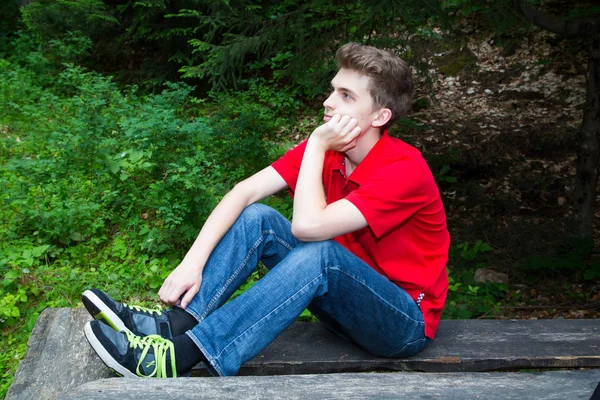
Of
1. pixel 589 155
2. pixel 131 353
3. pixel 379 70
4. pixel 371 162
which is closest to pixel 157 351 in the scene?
pixel 131 353

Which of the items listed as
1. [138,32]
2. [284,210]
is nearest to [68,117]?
[138,32]

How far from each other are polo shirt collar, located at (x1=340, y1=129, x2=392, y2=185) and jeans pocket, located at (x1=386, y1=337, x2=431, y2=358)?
732mm

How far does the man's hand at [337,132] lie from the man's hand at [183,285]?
2.57 feet

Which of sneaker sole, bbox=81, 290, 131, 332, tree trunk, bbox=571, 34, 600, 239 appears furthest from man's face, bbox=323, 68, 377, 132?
tree trunk, bbox=571, 34, 600, 239

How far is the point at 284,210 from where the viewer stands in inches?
203

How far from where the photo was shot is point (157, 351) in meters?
2.20

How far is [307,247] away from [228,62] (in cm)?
331

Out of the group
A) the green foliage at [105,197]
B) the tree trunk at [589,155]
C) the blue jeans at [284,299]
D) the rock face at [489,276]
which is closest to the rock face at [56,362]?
the blue jeans at [284,299]

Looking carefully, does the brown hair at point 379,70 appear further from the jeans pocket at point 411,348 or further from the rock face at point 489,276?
the rock face at point 489,276

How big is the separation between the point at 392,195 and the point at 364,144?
15.8 inches

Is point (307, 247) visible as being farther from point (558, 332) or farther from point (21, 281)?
point (21, 281)

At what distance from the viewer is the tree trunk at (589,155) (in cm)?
490

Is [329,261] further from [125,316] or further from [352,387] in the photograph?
[125,316]

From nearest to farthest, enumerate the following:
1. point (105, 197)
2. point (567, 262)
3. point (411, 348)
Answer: point (411, 348), point (105, 197), point (567, 262)
